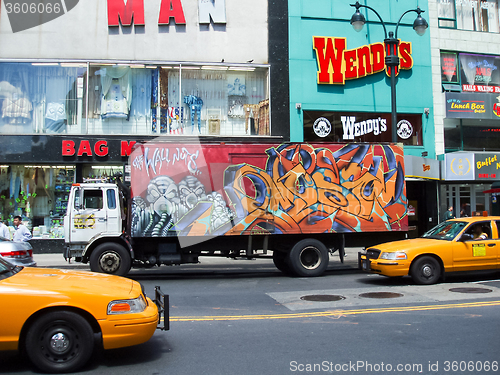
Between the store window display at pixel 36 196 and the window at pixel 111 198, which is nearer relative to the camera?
the window at pixel 111 198

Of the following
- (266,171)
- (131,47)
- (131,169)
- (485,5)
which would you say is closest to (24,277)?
(131,169)

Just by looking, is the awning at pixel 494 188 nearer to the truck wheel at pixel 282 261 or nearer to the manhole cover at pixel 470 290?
the truck wheel at pixel 282 261

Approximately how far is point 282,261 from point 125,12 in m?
12.6

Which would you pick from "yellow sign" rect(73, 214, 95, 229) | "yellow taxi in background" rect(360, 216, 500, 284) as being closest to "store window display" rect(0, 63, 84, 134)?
"yellow sign" rect(73, 214, 95, 229)

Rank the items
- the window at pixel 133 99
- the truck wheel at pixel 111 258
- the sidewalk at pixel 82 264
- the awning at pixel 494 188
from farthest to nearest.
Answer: the awning at pixel 494 188
the window at pixel 133 99
the sidewalk at pixel 82 264
the truck wheel at pixel 111 258

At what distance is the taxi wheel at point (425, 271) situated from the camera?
33.4 feet

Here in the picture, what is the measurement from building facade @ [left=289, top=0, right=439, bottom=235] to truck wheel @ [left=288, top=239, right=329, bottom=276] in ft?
27.7

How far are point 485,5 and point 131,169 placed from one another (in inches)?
775

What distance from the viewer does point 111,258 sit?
37.9ft

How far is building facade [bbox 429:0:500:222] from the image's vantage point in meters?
20.9
